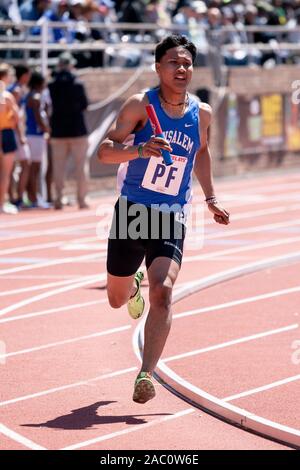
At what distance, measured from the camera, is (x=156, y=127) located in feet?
24.2

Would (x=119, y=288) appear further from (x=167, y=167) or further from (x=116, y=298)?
(x=167, y=167)

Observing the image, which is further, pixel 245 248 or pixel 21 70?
pixel 21 70

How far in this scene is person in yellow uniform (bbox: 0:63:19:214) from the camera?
17172mm

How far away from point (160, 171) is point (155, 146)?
49 centimetres

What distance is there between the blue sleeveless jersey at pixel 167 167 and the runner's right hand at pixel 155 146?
394 mm

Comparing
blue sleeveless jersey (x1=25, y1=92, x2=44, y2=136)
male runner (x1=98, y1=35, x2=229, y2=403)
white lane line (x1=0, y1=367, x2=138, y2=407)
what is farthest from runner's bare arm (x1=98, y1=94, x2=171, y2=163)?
blue sleeveless jersey (x1=25, y1=92, x2=44, y2=136)

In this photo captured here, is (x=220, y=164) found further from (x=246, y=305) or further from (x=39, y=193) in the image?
(x=246, y=305)

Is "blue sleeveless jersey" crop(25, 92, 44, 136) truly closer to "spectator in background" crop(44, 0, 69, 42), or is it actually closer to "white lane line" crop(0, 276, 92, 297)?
"spectator in background" crop(44, 0, 69, 42)

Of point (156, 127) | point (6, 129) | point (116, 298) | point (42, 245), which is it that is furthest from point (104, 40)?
point (156, 127)

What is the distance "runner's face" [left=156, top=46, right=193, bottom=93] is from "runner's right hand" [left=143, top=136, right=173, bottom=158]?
0.53 metres

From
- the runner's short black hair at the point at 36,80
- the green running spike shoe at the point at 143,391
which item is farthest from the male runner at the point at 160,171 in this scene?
the runner's short black hair at the point at 36,80

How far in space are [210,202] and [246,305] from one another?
305cm

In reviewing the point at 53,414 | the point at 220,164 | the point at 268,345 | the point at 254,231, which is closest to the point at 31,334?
the point at 268,345

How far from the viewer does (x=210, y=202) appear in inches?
318
